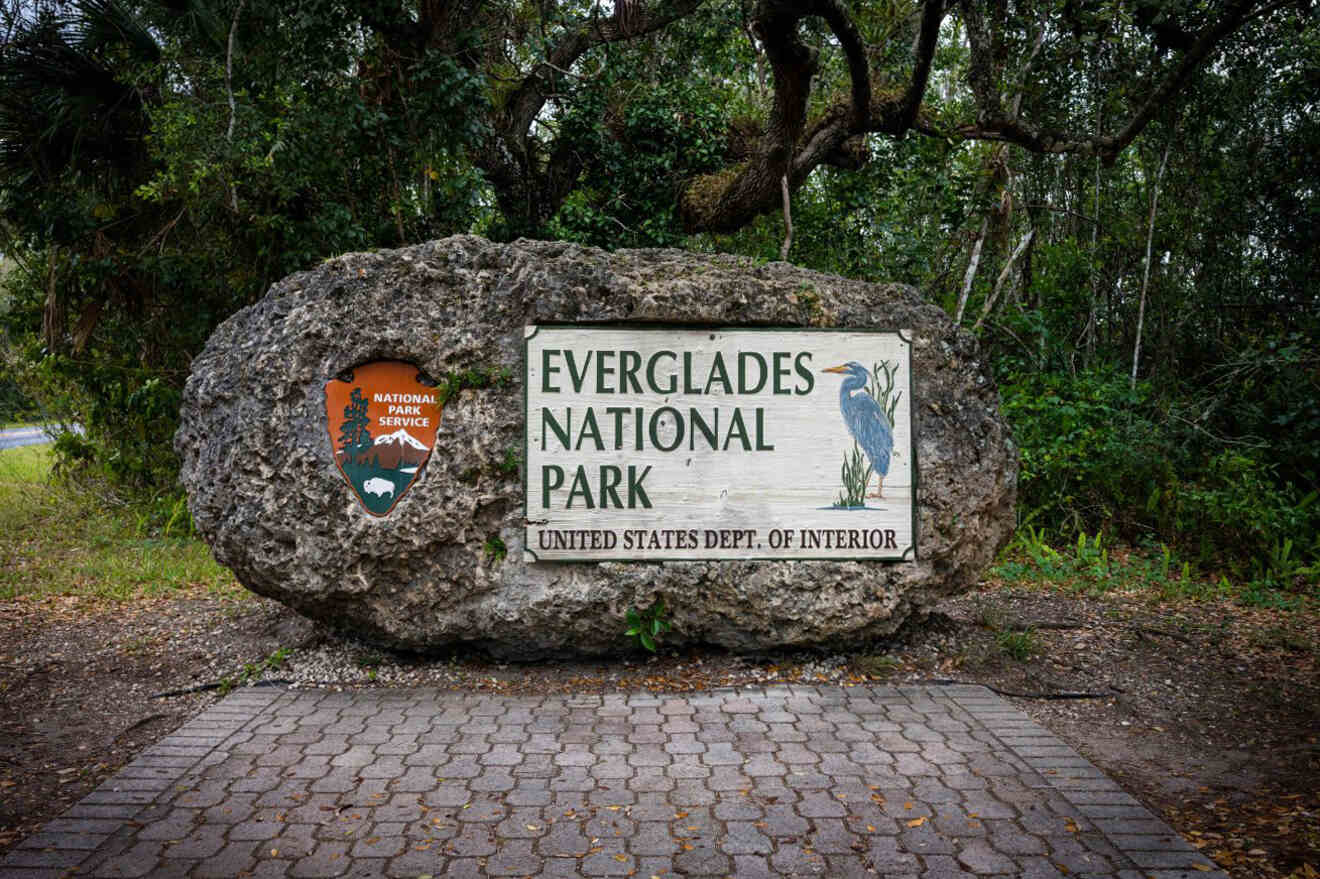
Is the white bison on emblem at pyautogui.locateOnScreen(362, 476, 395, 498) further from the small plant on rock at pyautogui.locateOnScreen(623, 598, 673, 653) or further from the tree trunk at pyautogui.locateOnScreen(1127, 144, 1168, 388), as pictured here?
the tree trunk at pyautogui.locateOnScreen(1127, 144, 1168, 388)

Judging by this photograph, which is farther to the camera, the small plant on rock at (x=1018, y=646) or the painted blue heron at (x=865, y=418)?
the small plant on rock at (x=1018, y=646)

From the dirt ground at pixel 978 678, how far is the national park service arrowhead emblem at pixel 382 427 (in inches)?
38.9

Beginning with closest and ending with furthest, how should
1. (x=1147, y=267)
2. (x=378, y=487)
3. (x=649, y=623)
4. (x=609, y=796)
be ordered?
(x=609, y=796) → (x=378, y=487) → (x=649, y=623) → (x=1147, y=267)

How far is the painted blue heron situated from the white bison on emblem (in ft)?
7.56

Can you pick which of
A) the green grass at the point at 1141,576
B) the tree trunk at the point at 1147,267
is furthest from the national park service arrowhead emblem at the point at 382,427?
the tree trunk at the point at 1147,267

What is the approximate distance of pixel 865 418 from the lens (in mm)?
4820

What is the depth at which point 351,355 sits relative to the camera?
461 cm

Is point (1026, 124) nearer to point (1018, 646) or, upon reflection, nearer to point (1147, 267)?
point (1147, 267)

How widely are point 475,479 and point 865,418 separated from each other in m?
2.02

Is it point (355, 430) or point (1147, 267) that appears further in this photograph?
point (1147, 267)

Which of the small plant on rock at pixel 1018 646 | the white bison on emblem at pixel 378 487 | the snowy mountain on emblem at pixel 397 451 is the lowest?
the small plant on rock at pixel 1018 646

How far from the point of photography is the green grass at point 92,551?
22.5 ft

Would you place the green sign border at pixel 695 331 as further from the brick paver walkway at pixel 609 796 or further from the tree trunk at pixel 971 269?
the tree trunk at pixel 971 269

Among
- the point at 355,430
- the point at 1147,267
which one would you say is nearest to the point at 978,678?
the point at 355,430
